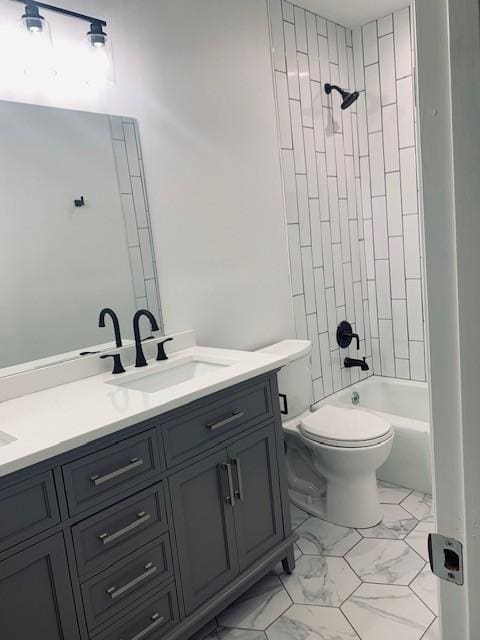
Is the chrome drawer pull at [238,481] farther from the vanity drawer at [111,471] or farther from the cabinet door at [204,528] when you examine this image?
the vanity drawer at [111,471]

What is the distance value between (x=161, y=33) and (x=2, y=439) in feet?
5.69

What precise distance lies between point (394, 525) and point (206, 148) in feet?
6.49

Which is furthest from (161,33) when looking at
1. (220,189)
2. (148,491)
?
(148,491)

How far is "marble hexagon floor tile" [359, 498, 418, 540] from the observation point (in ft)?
7.57

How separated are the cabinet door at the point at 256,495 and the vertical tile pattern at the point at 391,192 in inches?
62.7

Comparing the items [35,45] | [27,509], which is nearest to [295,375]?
[27,509]

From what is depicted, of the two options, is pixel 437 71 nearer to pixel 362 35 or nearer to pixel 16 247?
pixel 16 247

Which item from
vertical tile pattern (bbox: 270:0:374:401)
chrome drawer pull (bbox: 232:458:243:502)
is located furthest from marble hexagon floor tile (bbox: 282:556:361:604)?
vertical tile pattern (bbox: 270:0:374:401)

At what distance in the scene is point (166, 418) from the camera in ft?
5.13

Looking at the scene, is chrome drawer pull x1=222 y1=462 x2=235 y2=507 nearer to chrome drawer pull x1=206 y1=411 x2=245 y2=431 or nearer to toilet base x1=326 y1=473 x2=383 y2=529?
chrome drawer pull x1=206 y1=411 x2=245 y2=431

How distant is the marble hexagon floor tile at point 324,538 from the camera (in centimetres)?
223

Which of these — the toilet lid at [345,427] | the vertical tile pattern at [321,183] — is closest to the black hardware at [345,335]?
the vertical tile pattern at [321,183]

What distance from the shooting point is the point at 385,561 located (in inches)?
83.5

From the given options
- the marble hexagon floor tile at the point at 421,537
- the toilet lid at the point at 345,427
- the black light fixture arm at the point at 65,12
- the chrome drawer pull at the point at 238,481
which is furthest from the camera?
the toilet lid at the point at 345,427
